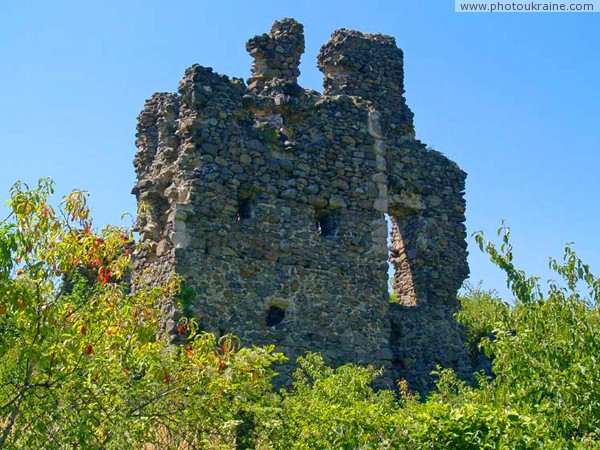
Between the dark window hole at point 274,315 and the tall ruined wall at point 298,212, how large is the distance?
15 millimetres

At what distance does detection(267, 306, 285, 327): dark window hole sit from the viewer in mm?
11969

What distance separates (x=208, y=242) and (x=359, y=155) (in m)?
3.07

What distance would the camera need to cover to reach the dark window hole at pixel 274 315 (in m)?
12.0

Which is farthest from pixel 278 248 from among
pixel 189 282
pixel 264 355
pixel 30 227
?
pixel 30 227

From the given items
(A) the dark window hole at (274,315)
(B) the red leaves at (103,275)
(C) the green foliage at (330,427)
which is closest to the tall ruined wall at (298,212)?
(A) the dark window hole at (274,315)

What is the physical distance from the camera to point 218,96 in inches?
486

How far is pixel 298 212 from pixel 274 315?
1.55 meters

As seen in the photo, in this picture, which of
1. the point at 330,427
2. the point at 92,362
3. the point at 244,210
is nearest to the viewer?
the point at 92,362

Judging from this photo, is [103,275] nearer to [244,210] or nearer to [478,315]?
[244,210]

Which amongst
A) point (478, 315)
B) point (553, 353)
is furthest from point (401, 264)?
point (553, 353)

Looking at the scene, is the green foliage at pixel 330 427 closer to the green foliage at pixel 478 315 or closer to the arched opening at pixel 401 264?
the green foliage at pixel 478 315

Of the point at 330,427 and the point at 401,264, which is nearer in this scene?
the point at 330,427

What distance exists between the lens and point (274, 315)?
1204cm

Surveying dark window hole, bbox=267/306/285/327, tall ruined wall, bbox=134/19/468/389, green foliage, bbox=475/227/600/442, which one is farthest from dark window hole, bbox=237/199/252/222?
green foliage, bbox=475/227/600/442
